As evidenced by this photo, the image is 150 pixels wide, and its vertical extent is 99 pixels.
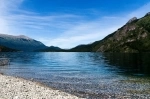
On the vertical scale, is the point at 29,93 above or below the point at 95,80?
above

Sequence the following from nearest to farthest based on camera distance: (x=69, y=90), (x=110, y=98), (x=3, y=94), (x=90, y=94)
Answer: (x=3, y=94), (x=110, y=98), (x=90, y=94), (x=69, y=90)

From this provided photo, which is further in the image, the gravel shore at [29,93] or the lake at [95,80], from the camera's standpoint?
the lake at [95,80]

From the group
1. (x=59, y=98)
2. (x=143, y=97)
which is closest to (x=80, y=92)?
(x=143, y=97)

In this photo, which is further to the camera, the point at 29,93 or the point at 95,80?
the point at 95,80

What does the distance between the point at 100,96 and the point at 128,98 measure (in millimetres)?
4374

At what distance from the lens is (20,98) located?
29.7 m

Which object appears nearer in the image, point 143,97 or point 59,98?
point 59,98

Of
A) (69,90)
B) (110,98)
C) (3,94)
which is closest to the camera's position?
(3,94)

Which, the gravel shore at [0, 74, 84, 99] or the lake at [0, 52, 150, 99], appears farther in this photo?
the lake at [0, 52, 150, 99]

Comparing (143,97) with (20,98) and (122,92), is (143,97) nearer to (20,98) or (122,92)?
(122,92)

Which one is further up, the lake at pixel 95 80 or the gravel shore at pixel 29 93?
the gravel shore at pixel 29 93

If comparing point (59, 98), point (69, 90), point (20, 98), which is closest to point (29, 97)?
point (20, 98)

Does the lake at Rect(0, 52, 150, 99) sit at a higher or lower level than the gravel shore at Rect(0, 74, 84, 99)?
lower

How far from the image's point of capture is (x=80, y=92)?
44.7 m
